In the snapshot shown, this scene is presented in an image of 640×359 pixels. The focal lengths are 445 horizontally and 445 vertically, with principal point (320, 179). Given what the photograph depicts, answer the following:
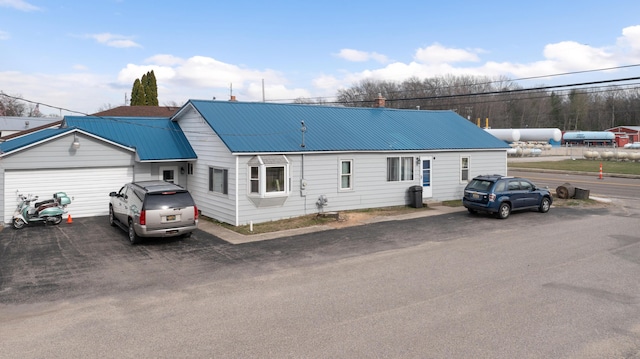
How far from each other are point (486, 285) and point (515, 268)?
1.83 meters

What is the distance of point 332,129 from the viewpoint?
21.1 m

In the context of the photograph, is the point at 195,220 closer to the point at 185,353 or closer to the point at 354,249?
the point at 354,249

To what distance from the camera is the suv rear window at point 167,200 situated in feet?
44.0

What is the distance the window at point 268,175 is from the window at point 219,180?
1.15 m

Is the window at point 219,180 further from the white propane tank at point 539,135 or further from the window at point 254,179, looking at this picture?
the white propane tank at point 539,135

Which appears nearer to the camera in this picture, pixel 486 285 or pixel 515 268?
pixel 486 285

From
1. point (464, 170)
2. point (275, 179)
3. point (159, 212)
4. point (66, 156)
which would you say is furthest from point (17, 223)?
point (464, 170)

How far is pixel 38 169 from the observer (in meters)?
18.2

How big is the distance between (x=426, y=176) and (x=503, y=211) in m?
5.10

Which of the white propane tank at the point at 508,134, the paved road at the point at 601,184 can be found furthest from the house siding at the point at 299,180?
the white propane tank at the point at 508,134

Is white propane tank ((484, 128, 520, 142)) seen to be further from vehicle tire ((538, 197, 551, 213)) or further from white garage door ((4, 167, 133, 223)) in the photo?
white garage door ((4, 167, 133, 223))

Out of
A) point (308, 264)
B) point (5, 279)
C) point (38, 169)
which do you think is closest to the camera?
point (5, 279)

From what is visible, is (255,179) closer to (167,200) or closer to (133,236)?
(167,200)

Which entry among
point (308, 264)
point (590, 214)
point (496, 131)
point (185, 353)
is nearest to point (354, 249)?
point (308, 264)
